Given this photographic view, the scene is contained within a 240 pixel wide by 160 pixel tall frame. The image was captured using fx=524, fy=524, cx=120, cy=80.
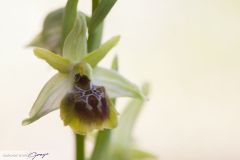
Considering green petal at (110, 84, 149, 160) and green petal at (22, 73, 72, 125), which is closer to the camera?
green petal at (22, 73, 72, 125)

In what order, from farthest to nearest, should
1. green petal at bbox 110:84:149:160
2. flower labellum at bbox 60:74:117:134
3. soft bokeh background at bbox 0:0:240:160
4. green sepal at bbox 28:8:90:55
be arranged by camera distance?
1. soft bokeh background at bbox 0:0:240:160
2. green petal at bbox 110:84:149:160
3. green sepal at bbox 28:8:90:55
4. flower labellum at bbox 60:74:117:134

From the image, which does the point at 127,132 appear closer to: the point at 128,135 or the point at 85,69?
the point at 128,135

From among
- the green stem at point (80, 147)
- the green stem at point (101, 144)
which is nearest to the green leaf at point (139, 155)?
the green stem at point (101, 144)

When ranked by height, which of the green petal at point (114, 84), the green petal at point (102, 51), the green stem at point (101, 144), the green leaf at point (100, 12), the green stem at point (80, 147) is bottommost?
the green stem at point (80, 147)

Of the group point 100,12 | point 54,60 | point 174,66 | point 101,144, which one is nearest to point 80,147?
point 101,144

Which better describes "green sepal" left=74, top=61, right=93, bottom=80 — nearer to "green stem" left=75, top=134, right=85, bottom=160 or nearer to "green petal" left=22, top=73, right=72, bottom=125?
"green petal" left=22, top=73, right=72, bottom=125

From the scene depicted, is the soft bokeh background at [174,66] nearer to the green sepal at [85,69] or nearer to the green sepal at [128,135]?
the green sepal at [128,135]

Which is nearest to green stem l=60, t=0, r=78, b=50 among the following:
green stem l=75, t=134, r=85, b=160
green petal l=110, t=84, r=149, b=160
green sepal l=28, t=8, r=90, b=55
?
green sepal l=28, t=8, r=90, b=55
